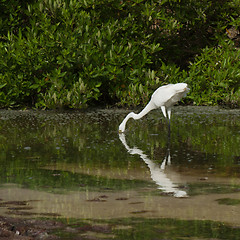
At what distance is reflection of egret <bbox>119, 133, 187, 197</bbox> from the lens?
17.3 ft

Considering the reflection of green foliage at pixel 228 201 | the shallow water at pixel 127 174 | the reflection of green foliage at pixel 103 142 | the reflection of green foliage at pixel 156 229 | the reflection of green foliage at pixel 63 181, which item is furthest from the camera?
the reflection of green foliage at pixel 103 142

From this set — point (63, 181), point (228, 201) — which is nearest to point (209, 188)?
point (228, 201)

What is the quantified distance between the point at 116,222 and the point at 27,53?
10.7m

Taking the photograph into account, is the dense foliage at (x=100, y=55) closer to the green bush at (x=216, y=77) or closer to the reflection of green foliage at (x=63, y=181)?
the green bush at (x=216, y=77)

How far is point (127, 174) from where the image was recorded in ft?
20.5

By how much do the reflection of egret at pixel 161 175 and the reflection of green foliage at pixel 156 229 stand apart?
938 millimetres

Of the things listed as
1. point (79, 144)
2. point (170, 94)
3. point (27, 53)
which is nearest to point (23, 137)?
point (79, 144)

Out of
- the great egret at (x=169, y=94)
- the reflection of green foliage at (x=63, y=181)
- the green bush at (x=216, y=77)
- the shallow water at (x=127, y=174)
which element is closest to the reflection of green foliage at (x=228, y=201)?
the shallow water at (x=127, y=174)

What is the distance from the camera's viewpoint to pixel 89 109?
1472 cm

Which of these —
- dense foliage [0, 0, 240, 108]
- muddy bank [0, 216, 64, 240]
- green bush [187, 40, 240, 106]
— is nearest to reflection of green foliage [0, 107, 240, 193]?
dense foliage [0, 0, 240, 108]

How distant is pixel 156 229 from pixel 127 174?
89.1 inches

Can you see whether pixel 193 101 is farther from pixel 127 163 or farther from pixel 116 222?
pixel 116 222

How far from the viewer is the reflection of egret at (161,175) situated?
5.28 metres

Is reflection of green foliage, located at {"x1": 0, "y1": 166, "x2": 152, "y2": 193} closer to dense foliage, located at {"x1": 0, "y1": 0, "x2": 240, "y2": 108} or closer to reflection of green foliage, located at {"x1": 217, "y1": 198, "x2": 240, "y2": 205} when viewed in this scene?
reflection of green foliage, located at {"x1": 217, "y1": 198, "x2": 240, "y2": 205}
